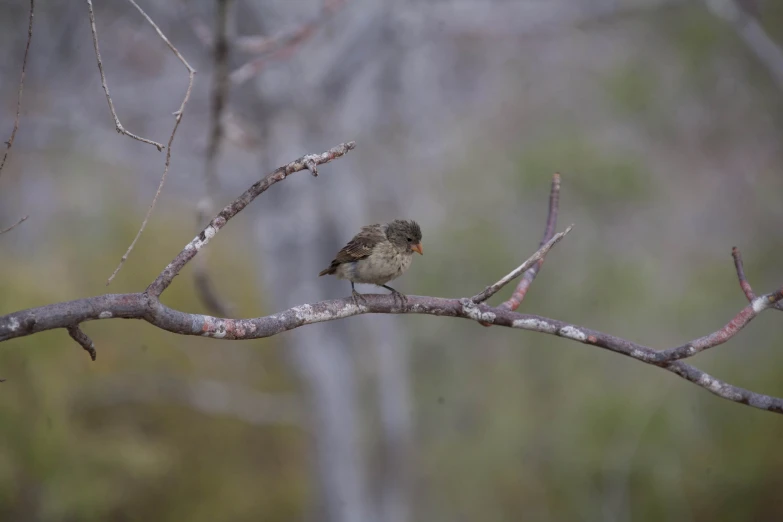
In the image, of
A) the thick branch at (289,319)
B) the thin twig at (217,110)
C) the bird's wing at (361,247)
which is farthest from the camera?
the bird's wing at (361,247)

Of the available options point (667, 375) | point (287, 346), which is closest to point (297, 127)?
point (287, 346)

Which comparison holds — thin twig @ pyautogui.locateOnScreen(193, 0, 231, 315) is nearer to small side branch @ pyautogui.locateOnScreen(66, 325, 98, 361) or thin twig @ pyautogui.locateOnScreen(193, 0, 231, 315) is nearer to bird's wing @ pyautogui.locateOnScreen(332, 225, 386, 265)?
bird's wing @ pyautogui.locateOnScreen(332, 225, 386, 265)

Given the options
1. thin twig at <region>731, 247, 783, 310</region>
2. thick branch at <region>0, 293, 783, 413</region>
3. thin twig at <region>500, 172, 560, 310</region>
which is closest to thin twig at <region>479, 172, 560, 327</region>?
thin twig at <region>500, 172, 560, 310</region>

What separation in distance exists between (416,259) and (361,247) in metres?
5.83

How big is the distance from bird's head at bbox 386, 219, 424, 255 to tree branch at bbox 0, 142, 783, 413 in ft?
3.26

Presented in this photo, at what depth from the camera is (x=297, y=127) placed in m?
7.70

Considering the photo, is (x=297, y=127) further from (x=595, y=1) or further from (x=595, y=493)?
(x=595, y=493)

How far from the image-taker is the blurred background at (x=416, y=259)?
731 cm

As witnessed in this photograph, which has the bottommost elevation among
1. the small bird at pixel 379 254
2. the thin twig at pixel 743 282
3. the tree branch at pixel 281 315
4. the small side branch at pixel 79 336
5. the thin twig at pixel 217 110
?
the small side branch at pixel 79 336

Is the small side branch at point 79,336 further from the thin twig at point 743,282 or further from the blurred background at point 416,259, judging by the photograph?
the blurred background at point 416,259

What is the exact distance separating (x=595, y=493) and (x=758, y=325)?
3091 mm

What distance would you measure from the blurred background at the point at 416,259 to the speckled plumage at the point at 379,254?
1.22 m

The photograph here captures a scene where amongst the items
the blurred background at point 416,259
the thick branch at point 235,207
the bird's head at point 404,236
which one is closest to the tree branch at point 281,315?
the thick branch at point 235,207

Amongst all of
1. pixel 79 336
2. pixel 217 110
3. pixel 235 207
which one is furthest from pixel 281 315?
pixel 217 110
